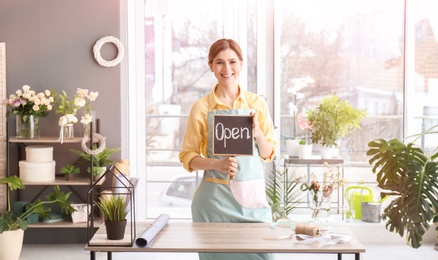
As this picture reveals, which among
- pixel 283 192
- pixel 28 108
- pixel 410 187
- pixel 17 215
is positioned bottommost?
pixel 17 215

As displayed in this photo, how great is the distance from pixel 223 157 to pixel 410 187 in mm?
1435

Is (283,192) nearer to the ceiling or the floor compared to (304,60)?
nearer to the floor

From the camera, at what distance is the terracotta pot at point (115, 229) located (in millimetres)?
3109

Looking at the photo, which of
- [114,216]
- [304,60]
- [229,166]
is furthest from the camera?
[304,60]

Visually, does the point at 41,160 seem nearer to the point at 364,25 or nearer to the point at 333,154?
the point at 333,154

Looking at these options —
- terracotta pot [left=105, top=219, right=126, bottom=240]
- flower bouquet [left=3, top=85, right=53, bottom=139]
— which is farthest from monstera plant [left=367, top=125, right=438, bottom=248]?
flower bouquet [left=3, top=85, right=53, bottom=139]

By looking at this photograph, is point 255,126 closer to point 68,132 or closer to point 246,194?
point 246,194

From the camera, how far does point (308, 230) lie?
3.19 m

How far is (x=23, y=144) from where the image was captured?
238 inches

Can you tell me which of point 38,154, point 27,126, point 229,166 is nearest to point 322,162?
point 38,154

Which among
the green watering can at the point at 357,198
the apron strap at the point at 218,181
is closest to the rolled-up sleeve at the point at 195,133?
the apron strap at the point at 218,181

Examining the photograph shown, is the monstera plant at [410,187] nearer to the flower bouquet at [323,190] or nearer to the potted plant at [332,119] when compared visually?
the flower bouquet at [323,190]

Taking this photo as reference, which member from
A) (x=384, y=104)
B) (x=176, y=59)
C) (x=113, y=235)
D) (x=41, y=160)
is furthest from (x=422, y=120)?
(x=113, y=235)

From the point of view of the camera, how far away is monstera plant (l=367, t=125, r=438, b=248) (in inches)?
171
